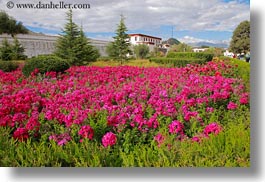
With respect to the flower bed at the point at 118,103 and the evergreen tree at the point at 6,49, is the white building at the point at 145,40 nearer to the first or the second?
the flower bed at the point at 118,103

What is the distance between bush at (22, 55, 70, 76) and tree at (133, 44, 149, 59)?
3.39 feet

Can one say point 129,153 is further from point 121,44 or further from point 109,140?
point 121,44

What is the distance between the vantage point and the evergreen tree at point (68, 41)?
3666 millimetres

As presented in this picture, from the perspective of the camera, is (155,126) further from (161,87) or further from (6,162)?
(6,162)

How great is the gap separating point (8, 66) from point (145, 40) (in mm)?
1807

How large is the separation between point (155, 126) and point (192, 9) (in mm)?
1415

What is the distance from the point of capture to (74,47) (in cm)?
424

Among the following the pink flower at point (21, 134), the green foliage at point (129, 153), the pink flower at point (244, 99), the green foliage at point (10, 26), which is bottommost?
the green foliage at point (129, 153)

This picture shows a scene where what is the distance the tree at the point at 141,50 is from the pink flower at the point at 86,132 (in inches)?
50.9

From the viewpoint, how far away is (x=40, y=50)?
12.9 feet

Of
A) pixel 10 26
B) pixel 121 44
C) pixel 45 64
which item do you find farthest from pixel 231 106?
pixel 10 26

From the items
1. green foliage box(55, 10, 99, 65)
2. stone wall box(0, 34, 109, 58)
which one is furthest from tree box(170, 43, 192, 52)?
green foliage box(55, 10, 99, 65)

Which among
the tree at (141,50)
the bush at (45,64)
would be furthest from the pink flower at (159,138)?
the bush at (45,64)

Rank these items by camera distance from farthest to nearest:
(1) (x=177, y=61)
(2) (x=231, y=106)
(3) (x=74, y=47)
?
(1) (x=177, y=61) → (3) (x=74, y=47) → (2) (x=231, y=106)
